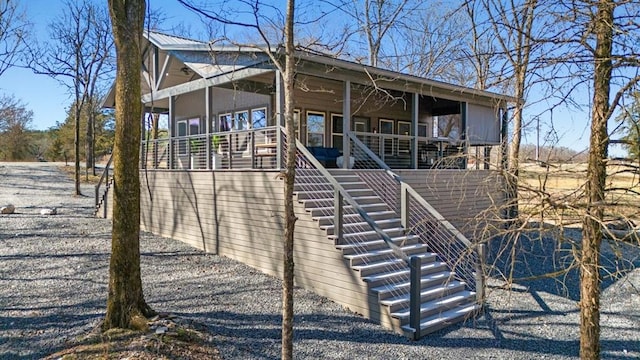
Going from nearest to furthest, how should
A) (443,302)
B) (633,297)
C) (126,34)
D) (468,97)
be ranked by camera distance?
(126,34) → (443,302) → (633,297) → (468,97)

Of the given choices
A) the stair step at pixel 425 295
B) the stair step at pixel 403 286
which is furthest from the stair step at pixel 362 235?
the stair step at pixel 425 295

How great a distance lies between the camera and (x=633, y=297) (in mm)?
7406

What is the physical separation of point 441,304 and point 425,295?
9.9 inches

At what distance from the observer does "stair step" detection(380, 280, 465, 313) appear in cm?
552

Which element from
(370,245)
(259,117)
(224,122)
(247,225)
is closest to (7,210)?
(224,122)

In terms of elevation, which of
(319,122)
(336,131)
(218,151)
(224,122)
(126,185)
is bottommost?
(126,185)

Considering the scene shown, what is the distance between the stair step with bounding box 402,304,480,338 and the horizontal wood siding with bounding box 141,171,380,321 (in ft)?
1.97

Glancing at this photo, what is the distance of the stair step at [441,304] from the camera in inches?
214

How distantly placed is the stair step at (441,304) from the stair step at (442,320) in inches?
2.3

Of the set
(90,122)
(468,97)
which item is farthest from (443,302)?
(90,122)

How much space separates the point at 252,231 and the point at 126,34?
4.35 m

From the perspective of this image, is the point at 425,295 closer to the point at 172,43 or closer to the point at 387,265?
the point at 387,265

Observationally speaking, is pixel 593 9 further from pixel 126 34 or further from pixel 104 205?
pixel 104 205

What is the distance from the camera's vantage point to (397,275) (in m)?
6.23
